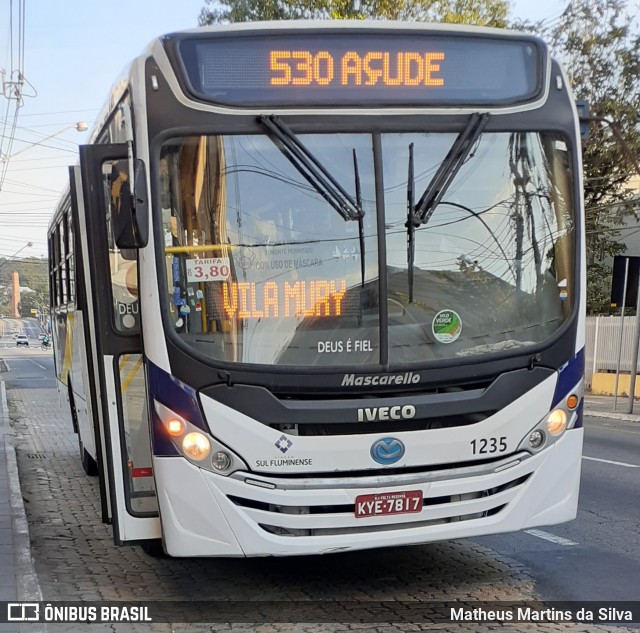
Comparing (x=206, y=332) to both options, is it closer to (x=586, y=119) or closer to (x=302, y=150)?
(x=302, y=150)

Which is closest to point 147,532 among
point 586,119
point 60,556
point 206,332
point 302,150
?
point 206,332

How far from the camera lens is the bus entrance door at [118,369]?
539 cm

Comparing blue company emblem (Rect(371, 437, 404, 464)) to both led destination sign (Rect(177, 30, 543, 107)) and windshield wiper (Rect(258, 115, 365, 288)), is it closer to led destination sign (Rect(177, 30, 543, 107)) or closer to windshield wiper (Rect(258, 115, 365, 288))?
windshield wiper (Rect(258, 115, 365, 288))

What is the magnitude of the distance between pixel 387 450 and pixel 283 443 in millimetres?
605

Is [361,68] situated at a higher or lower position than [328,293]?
higher

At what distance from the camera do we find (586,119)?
19.1ft

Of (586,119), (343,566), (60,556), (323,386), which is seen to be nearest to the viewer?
(323,386)

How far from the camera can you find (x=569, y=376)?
5.49m

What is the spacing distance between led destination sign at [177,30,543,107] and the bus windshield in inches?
10.3

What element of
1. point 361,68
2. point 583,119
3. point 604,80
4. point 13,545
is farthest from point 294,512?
point 604,80

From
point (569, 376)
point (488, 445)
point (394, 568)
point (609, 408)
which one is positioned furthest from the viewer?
point (609, 408)

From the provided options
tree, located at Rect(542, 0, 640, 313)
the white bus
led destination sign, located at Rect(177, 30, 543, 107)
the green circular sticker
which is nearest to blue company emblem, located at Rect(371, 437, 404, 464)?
the white bus

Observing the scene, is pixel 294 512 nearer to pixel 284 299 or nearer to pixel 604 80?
pixel 284 299

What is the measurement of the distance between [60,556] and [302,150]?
3.92 metres
